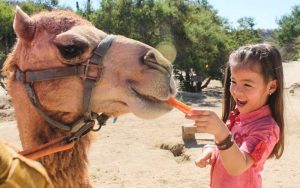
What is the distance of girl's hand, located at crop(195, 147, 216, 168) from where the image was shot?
2247 millimetres

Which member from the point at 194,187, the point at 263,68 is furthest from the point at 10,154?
the point at 194,187

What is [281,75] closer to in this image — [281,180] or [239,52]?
[239,52]

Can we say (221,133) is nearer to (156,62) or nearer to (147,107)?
(147,107)

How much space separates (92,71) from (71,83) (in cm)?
13

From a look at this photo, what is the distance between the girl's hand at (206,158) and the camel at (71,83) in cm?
35

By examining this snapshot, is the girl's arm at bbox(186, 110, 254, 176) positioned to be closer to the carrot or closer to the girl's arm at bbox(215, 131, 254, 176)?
the girl's arm at bbox(215, 131, 254, 176)

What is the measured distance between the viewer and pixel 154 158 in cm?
705

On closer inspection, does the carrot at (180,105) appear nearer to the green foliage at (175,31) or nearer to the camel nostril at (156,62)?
the camel nostril at (156,62)

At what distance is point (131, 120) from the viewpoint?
35.2ft

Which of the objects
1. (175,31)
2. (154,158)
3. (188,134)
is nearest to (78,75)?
(154,158)

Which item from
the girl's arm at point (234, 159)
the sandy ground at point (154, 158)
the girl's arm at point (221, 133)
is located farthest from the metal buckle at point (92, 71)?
the sandy ground at point (154, 158)

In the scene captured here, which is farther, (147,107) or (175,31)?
(175,31)

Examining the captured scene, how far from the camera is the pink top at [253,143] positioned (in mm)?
2031

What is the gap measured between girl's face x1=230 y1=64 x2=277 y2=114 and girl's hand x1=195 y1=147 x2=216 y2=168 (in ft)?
1.12
